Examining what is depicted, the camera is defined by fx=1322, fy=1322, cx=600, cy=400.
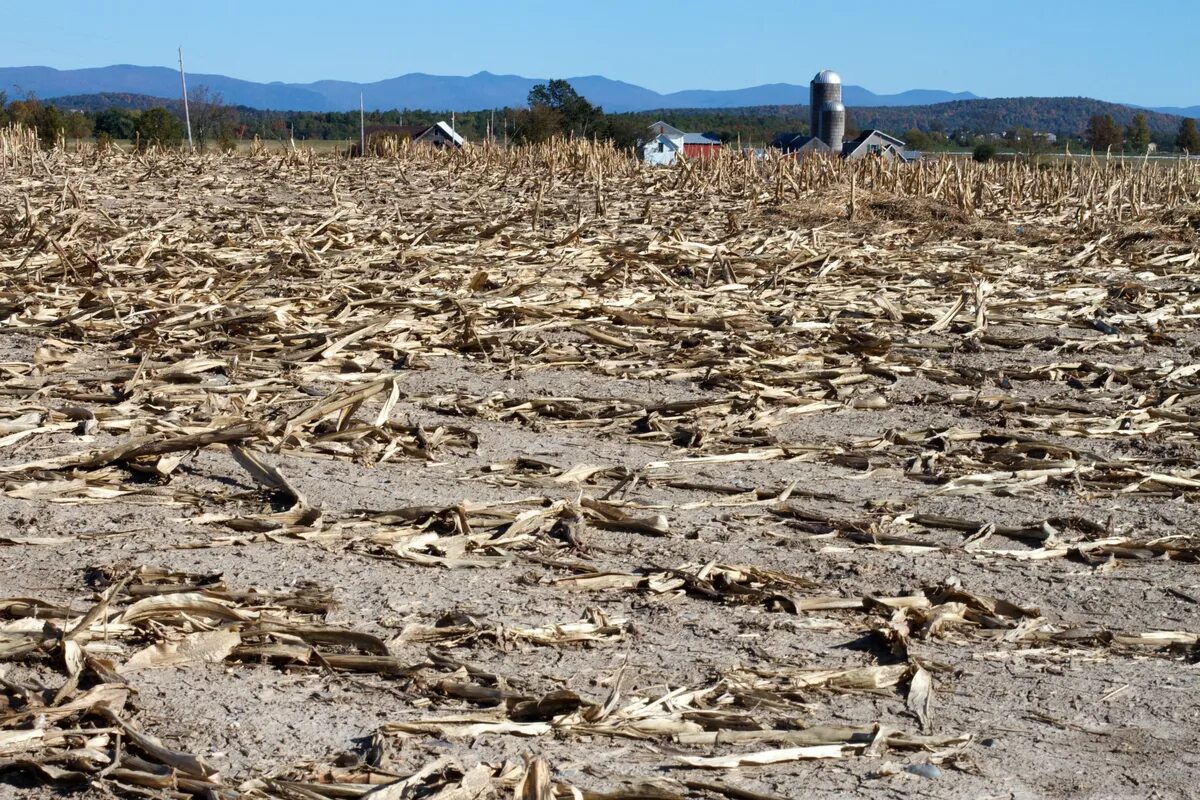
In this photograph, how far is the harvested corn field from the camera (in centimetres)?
305

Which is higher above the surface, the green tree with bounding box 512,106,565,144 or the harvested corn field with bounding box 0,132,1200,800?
the green tree with bounding box 512,106,565,144

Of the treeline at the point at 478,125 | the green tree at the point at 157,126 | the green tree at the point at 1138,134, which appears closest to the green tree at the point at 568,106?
the treeline at the point at 478,125

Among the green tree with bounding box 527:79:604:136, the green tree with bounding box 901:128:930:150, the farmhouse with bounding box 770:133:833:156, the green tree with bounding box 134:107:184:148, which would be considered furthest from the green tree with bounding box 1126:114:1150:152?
the green tree with bounding box 134:107:184:148

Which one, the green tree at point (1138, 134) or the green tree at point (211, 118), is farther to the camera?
the green tree at point (1138, 134)

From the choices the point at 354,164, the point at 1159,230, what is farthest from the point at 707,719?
the point at 354,164

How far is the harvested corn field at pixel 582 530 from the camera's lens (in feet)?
10.0

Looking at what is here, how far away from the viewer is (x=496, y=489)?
507 cm

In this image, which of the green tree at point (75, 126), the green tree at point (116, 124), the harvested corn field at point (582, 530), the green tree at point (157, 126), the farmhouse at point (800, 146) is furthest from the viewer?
the green tree at point (116, 124)

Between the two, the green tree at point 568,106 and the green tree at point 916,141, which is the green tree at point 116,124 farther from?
the green tree at point 916,141

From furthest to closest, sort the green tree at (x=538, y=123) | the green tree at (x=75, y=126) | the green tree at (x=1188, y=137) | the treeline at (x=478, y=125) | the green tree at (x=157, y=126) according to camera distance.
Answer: the green tree at (x=1188, y=137) < the green tree at (x=538, y=123) < the green tree at (x=75, y=126) < the treeline at (x=478, y=125) < the green tree at (x=157, y=126)

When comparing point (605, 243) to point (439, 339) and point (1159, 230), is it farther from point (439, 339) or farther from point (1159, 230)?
point (1159, 230)

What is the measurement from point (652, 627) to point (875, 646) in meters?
0.63

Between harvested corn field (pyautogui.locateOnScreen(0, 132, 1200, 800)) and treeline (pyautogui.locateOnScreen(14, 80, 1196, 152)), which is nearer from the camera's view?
harvested corn field (pyautogui.locateOnScreen(0, 132, 1200, 800))

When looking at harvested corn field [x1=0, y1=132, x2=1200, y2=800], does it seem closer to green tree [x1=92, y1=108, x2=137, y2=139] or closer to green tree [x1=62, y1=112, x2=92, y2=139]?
green tree [x1=62, y1=112, x2=92, y2=139]
